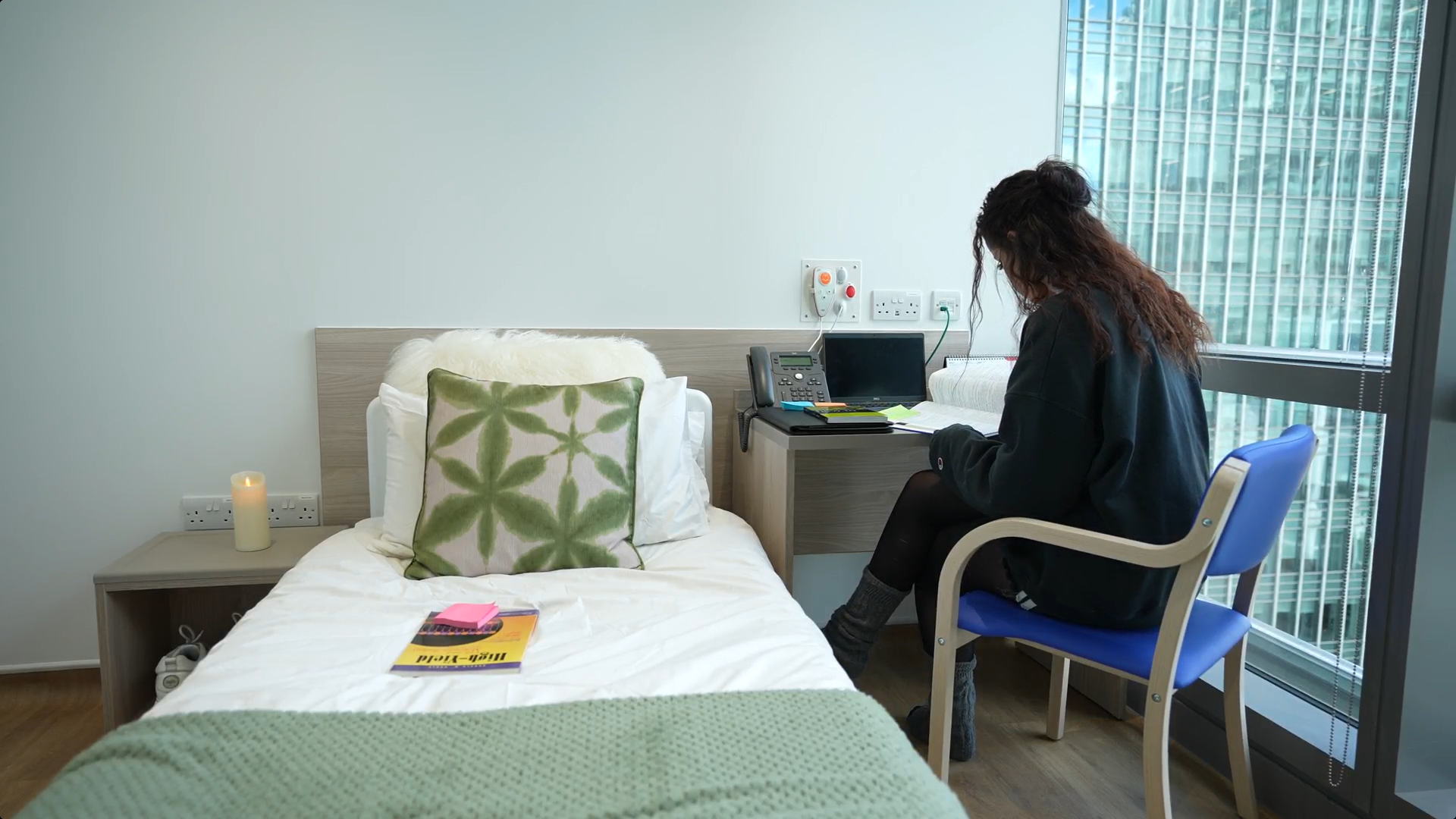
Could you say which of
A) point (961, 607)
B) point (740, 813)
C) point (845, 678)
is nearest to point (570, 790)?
point (740, 813)

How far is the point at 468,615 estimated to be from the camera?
138cm

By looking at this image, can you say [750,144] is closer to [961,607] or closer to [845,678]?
[961,607]

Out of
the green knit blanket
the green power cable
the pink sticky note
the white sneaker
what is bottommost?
the white sneaker

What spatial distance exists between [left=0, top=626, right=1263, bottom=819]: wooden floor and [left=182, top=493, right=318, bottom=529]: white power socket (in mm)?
466

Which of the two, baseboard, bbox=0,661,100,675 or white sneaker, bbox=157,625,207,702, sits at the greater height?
white sneaker, bbox=157,625,207,702

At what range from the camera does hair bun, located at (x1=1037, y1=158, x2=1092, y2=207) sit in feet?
4.99

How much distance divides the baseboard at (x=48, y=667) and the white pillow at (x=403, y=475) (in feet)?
3.28

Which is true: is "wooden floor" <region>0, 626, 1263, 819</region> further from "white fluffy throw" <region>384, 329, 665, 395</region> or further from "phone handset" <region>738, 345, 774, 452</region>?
"white fluffy throw" <region>384, 329, 665, 395</region>

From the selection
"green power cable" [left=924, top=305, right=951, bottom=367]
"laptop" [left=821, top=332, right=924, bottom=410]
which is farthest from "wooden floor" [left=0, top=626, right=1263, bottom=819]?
"green power cable" [left=924, top=305, right=951, bottom=367]

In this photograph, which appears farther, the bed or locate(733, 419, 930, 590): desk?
locate(733, 419, 930, 590): desk

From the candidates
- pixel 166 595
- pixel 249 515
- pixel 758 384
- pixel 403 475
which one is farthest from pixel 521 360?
pixel 166 595

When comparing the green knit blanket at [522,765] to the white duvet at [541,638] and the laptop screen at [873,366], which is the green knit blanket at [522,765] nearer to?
the white duvet at [541,638]

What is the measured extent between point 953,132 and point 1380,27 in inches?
39.3

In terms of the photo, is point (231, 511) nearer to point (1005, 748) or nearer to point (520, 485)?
point (520, 485)
